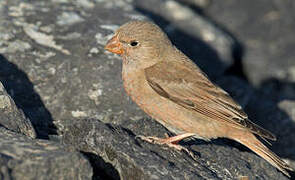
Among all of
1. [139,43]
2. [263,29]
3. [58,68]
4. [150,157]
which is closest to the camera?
[150,157]

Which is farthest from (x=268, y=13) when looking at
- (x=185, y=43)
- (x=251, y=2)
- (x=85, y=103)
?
(x=85, y=103)

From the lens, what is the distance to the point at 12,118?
487 centimetres

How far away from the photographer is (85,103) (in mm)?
6133

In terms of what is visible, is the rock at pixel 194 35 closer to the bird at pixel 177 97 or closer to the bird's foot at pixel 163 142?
the bird at pixel 177 97

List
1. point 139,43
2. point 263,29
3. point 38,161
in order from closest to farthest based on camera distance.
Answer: point 38,161, point 139,43, point 263,29

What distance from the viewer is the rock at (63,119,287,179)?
4535mm

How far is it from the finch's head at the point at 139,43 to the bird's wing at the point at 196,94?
0.18 m

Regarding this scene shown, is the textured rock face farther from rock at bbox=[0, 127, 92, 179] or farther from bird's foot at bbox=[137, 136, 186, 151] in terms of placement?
bird's foot at bbox=[137, 136, 186, 151]

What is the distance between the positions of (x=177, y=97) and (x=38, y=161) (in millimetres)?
2239

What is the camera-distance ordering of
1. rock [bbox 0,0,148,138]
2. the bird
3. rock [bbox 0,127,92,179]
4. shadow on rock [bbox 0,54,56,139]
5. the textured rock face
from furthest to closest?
rock [bbox 0,0,148,138] → shadow on rock [bbox 0,54,56,139] → the bird → the textured rock face → rock [bbox 0,127,92,179]

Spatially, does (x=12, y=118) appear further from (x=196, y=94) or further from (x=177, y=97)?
(x=196, y=94)

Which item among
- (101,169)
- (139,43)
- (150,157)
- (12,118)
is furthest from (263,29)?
(12,118)

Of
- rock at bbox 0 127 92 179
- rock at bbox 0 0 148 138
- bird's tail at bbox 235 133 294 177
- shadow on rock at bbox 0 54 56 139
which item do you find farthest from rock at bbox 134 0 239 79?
rock at bbox 0 127 92 179

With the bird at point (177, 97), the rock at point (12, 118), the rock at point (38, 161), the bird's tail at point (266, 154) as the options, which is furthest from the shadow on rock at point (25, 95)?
the bird's tail at point (266, 154)
